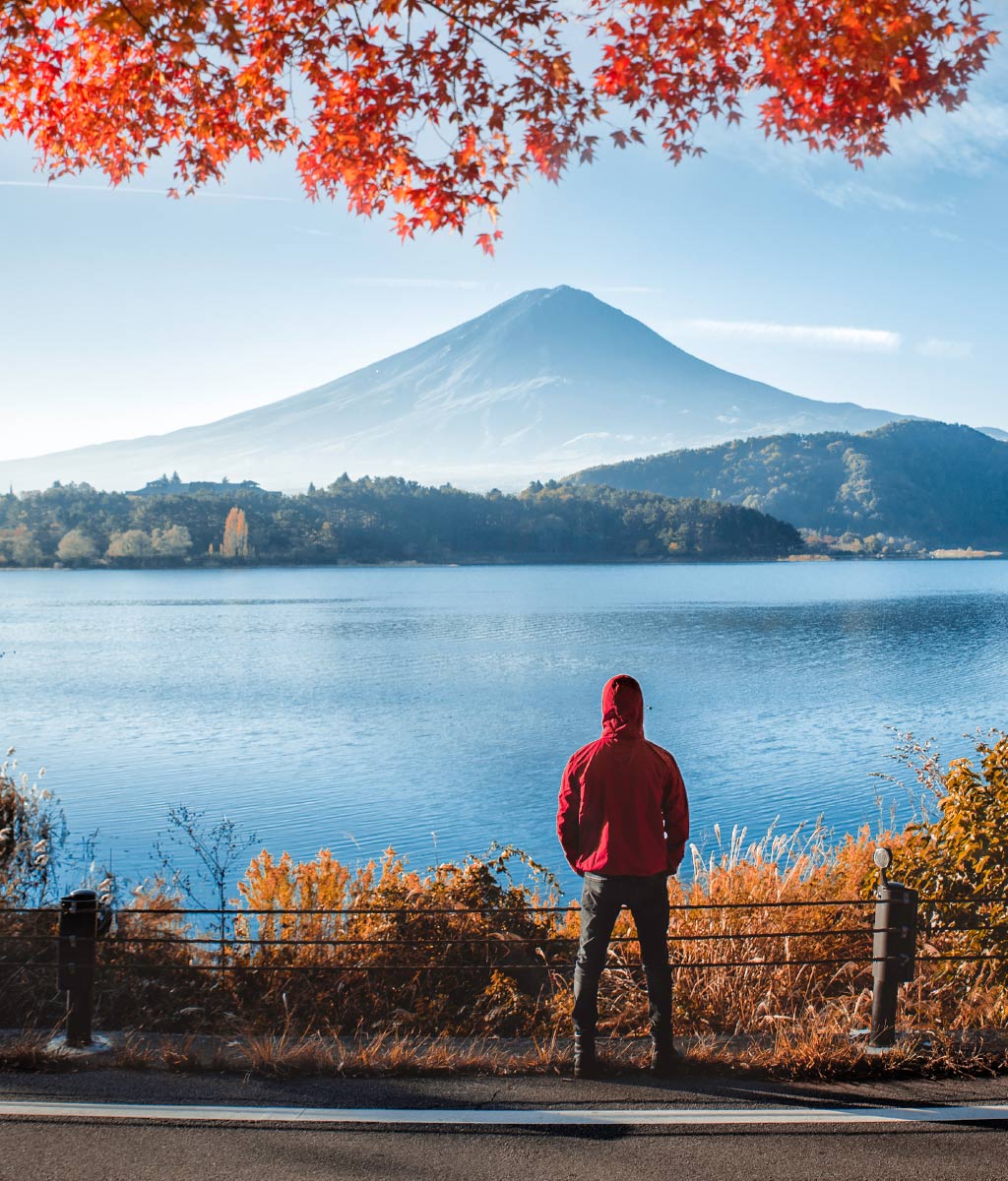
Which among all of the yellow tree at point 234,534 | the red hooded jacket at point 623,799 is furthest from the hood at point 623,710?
the yellow tree at point 234,534

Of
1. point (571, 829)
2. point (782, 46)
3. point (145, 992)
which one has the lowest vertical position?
point (145, 992)

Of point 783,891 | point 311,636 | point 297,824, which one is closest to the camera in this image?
point 783,891

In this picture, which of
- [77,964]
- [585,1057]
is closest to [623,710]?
[585,1057]

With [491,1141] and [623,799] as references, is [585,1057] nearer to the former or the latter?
[491,1141]

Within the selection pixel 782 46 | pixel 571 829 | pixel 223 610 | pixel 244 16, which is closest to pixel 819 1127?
pixel 571 829

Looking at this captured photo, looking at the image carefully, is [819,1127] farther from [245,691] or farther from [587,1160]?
[245,691]

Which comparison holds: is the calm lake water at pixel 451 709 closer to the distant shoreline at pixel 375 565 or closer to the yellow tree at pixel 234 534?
the yellow tree at pixel 234 534

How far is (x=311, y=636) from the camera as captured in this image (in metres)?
67.1

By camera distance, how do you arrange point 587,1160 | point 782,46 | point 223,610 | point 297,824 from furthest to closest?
1. point 223,610
2. point 297,824
3. point 782,46
4. point 587,1160

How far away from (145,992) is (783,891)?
4614 millimetres

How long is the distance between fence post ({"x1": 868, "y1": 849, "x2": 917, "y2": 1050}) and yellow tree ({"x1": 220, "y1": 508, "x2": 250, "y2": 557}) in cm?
17310

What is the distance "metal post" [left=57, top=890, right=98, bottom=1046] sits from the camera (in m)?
6.10

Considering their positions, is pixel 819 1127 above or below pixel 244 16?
below

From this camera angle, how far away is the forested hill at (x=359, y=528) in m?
175
